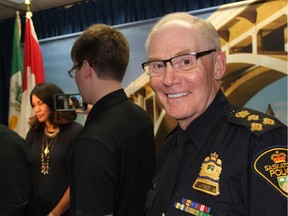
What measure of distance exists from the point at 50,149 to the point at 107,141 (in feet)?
3.50

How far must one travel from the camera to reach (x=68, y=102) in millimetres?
1946

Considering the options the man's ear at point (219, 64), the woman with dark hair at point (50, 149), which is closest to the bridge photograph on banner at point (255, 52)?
the woman with dark hair at point (50, 149)

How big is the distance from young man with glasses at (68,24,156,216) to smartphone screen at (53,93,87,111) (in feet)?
1.27

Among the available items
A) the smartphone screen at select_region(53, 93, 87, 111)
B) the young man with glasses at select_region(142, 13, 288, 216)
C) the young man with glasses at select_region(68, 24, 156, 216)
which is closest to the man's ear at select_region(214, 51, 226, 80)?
the young man with glasses at select_region(142, 13, 288, 216)

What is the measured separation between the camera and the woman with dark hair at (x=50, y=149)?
80.5 inches

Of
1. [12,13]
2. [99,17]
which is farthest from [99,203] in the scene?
[12,13]

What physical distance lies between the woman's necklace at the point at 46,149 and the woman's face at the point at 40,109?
104 mm

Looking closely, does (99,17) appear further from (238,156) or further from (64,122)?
(238,156)

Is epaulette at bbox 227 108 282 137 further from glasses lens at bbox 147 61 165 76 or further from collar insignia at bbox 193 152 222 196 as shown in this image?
glasses lens at bbox 147 61 165 76

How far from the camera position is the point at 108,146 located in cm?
120

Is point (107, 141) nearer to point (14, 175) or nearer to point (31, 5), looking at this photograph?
point (14, 175)

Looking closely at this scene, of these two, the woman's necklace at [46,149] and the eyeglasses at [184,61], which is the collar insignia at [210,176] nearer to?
the eyeglasses at [184,61]

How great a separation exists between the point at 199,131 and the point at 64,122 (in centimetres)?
147

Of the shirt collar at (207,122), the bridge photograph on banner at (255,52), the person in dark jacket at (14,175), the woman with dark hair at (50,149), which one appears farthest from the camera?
the bridge photograph on banner at (255,52)
